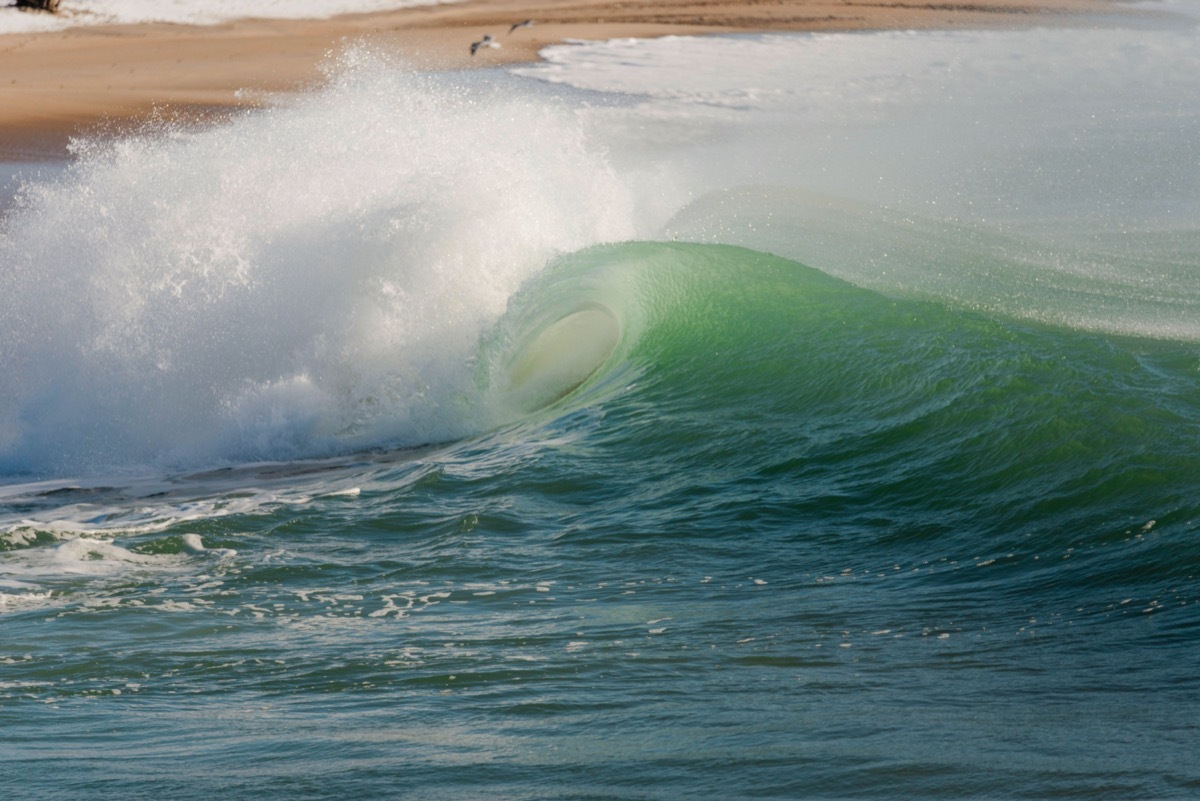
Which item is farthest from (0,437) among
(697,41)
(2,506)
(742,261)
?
(697,41)

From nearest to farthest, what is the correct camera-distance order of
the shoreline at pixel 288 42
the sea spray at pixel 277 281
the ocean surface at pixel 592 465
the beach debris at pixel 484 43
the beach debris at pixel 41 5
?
the ocean surface at pixel 592 465 < the sea spray at pixel 277 281 < the shoreline at pixel 288 42 < the beach debris at pixel 484 43 < the beach debris at pixel 41 5

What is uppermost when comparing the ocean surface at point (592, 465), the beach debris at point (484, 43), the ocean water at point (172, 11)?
the ocean water at point (172, 11)

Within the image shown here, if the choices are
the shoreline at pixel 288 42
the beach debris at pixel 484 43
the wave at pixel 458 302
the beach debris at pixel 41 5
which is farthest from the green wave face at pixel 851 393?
the beach debris at pixel 41 5

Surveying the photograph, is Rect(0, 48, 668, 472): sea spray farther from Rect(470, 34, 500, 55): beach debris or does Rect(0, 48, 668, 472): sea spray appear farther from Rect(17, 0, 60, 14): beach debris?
Rect(17, 0, 60, 14): beach debris

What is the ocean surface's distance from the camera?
3.85 m

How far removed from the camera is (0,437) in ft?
33.9

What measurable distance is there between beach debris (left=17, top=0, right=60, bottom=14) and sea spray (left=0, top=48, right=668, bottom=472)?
12.4 m

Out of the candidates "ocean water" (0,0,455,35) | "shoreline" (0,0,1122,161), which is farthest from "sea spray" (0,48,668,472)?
"ocean water" (0,0,455,35)

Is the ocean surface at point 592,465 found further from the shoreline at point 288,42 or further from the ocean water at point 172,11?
the ocean water at point 172,11

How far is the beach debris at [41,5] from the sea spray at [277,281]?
12394 mm

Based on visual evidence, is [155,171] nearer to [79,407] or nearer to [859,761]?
[79,407]

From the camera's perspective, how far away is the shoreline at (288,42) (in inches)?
773

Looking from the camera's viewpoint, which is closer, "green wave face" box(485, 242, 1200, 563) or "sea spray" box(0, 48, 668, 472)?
"green wave face" box(485, 242, 1200, 563)

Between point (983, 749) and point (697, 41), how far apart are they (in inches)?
811
